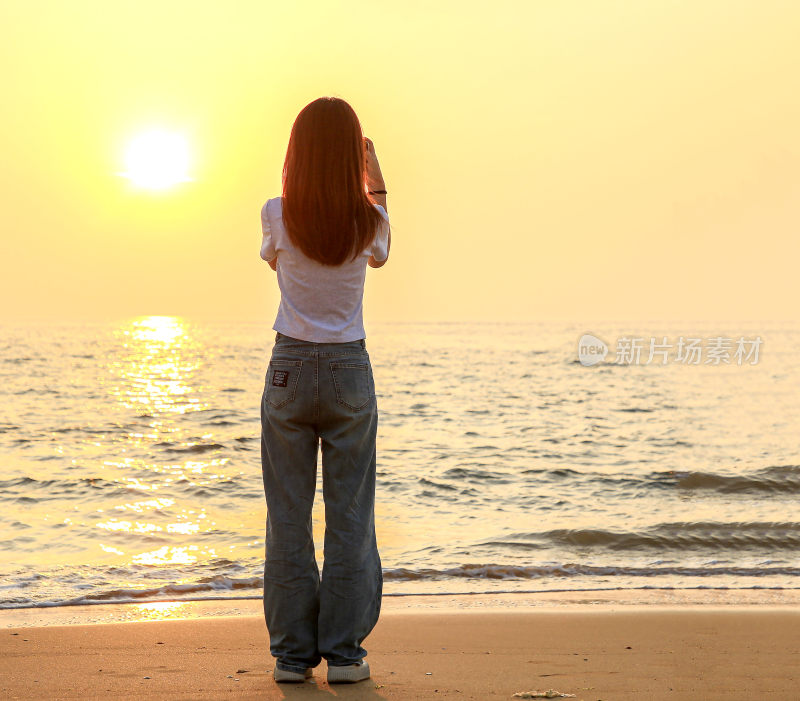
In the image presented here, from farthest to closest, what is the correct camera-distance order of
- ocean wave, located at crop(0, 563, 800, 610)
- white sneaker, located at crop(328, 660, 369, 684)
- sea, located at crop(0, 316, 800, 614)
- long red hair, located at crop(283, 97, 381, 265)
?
sea, located at crop(0, 316, 800, 614) < ocean wave, located at crop(0, 563, 800, 610) < white sneaker, located at crop(328, 660, 369, 684) < long red hair, located at crop(283, 97, 381, 265)

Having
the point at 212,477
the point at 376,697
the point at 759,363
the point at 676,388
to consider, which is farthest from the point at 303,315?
Answer: the point at 759,363

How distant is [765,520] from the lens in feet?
24.9

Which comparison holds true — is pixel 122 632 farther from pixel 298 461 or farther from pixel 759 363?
pixel 759 363

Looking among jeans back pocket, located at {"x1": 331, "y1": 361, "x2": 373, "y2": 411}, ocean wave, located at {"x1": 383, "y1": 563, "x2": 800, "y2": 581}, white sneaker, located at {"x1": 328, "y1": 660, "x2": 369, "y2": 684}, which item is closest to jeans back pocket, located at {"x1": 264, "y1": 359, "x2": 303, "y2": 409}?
jeans back pocket, located at {"x1": 331, "y1": 361, "x2": 373, "y2": 411}

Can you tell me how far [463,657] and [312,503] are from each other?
108 cm

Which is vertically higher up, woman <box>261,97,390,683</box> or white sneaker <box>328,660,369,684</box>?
woman <box>261,97,390,683</box>

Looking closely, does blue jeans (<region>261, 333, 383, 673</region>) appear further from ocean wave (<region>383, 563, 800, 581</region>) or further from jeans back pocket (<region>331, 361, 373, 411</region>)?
ocean wave (<region>383, 563, 800, 581</region>)

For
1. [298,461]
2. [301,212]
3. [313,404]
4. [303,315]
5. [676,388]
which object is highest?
[301,212]

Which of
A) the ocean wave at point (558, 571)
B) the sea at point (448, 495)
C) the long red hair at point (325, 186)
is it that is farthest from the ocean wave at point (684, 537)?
the long red hair at point (325, 186)

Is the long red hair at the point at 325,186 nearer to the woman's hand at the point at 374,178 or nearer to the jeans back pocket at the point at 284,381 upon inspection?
the woman's hand at the point at 374,178

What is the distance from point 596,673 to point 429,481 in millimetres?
6021

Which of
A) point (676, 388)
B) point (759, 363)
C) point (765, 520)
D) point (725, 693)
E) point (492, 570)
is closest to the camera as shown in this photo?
point (725, 693)

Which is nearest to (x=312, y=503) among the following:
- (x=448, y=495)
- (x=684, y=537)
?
(x=684, y=537)

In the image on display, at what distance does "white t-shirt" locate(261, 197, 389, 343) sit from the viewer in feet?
9.27
